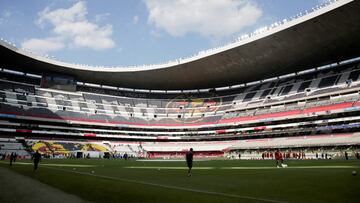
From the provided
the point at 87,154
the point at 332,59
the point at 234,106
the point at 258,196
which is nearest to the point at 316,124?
the point at 332,59

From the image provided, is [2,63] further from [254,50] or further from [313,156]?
[313,156]

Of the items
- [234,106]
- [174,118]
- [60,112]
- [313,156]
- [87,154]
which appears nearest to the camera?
[313,156]

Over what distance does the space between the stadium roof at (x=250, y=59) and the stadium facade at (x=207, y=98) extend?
0.21m

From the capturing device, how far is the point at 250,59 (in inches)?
2403

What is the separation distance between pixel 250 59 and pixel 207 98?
28.7 metres

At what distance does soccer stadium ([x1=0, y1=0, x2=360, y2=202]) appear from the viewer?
5038 centimetres

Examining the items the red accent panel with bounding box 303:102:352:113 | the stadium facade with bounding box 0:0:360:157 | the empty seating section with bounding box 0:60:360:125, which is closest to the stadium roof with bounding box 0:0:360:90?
the stadium facade with bounding box 0:0:360:157

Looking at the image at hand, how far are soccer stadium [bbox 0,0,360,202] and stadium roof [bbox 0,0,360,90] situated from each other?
0.75ft

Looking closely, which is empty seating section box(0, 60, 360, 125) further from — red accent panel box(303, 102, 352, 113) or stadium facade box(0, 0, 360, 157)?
red accent panel box(303, 102, 352, 113)

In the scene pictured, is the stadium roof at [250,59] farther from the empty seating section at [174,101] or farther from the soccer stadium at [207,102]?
the empty seating section at [174,101]

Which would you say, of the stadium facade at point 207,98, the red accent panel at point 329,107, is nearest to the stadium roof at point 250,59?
the stadium facade at point 207,98

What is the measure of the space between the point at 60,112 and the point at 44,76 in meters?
10.9

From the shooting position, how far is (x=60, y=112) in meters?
72.9

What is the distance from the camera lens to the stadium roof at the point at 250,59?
46.1m
